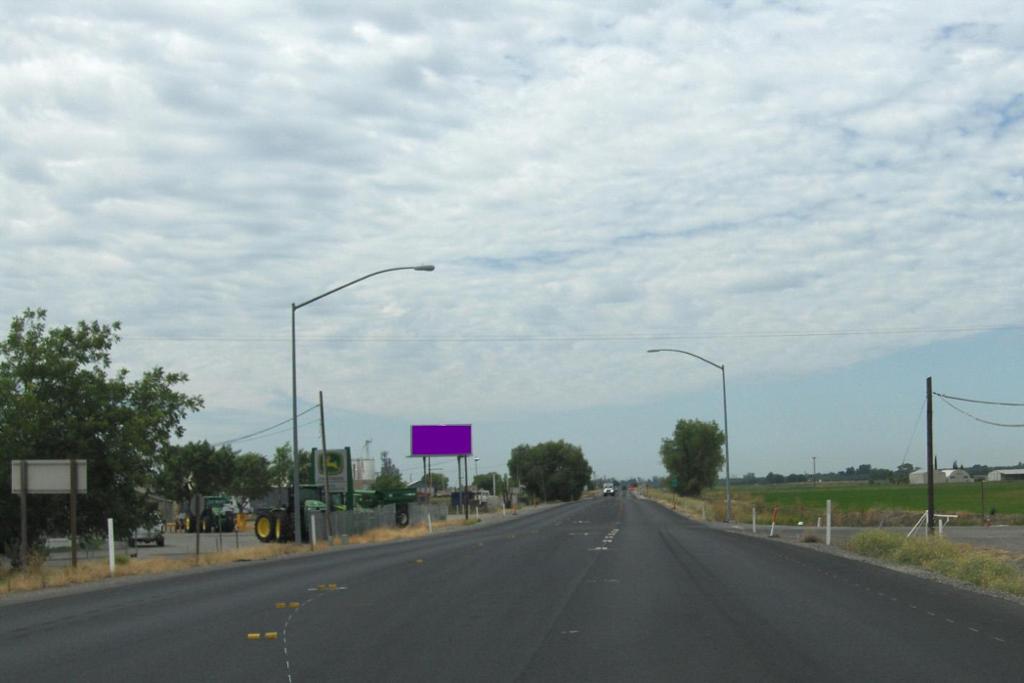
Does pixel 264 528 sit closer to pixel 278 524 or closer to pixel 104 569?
pixel 278 524

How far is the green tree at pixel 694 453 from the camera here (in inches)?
6816

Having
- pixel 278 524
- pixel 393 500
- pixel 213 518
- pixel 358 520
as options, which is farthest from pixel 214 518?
pixel 278 524

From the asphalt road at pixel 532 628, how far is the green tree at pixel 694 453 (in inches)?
5910

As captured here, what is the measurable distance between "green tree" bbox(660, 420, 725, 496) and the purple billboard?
78.9 meters

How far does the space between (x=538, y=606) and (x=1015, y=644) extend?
271 inches

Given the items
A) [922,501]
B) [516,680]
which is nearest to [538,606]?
[516,680]

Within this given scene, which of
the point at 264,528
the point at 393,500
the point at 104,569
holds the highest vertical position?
the point at 104,569

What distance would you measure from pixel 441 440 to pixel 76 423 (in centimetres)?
6335

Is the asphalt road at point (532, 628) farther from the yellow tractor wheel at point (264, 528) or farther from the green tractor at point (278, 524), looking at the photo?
the yellow tractor wheel at point (264, 528)

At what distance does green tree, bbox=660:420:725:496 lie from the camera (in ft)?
568

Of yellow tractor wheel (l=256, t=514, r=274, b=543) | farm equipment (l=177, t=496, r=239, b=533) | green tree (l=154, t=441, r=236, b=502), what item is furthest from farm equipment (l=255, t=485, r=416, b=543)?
green tree (l=154, t=441, r=236, b=502)

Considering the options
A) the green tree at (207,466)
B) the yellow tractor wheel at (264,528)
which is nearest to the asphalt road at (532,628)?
the yellow tractor wheel at (264,528)

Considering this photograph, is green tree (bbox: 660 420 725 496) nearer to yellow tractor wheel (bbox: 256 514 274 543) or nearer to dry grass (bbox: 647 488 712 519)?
dry grass (bbox: 647 488 712 519)

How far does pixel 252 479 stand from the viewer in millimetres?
127000
